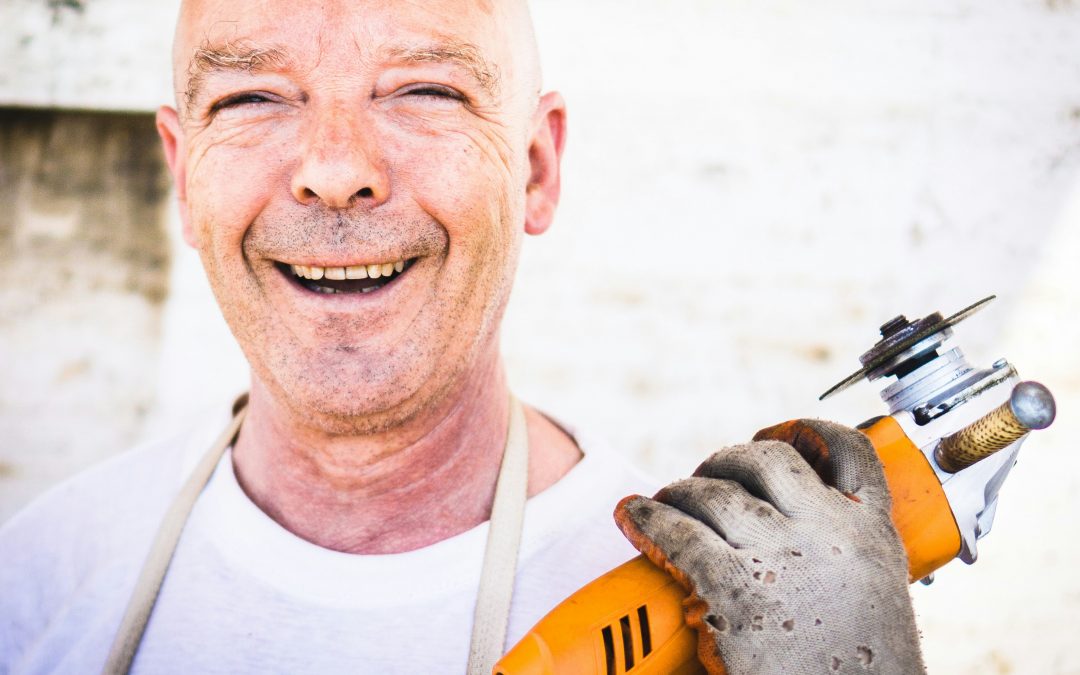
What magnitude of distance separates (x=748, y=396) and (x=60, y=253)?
2.45 metres

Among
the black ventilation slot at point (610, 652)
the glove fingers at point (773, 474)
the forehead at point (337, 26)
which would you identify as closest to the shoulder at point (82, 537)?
the forehead at point (337, 26)

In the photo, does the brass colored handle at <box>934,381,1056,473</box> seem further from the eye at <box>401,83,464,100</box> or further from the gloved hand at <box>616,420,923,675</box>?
the eye at <box>401,83,464,100</box>

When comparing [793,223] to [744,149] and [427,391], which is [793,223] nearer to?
[744,149]

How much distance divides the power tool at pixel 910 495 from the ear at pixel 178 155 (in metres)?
1.07

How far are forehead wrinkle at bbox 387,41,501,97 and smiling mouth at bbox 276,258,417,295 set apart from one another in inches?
13.9

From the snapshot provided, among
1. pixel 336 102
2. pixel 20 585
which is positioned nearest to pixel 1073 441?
pixel 336 102

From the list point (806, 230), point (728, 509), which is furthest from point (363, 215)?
point (806, 230)

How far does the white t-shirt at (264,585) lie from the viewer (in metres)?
1.47

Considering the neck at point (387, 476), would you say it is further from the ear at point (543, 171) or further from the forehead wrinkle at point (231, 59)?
the forehead wrinkle at point (231, 59)

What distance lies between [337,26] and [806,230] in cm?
173

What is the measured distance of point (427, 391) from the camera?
1.52 m

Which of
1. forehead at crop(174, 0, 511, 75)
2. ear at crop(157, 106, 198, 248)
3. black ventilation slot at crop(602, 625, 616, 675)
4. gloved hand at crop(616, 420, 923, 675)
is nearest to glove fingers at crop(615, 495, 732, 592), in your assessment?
gloved hand at crop(616, 420, 923, 675)

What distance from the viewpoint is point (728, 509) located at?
1.14 m

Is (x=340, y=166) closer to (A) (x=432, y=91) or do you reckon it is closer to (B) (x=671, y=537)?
(A) (x=432, y=91)
